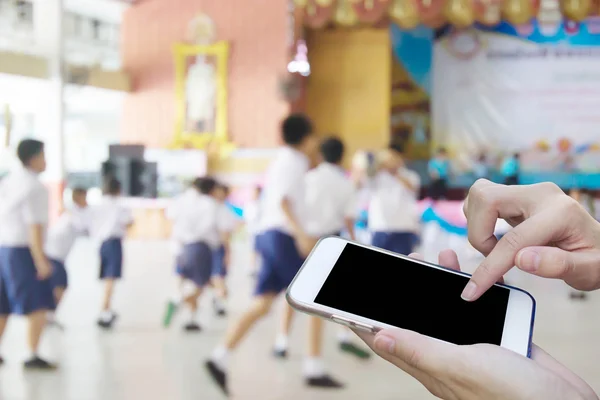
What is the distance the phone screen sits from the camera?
70 centimetres

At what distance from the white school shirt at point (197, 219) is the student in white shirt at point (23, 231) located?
780 millimetres

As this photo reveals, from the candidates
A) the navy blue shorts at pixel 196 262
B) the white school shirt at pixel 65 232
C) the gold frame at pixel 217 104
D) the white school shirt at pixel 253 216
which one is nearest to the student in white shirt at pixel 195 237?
the navy blue shorts at pixel 196 262

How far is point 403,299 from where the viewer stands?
0.73 metres

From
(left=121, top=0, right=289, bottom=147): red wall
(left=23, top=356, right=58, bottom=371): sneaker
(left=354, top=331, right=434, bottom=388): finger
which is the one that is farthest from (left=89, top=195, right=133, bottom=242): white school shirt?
(left=121, top=0, right=289, bottom=147): red wall

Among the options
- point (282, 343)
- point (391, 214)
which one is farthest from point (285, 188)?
point (391, 214)

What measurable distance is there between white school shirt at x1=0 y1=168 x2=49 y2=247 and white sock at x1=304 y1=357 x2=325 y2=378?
110 cm

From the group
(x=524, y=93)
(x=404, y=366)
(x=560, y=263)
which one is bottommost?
(x=404, y=366)

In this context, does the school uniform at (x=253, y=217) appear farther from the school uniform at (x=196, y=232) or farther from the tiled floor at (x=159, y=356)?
the school uniform at (x=196, y=232)

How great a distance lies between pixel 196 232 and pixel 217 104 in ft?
12.3

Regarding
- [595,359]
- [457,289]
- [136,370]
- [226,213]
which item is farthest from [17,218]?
[595,359]

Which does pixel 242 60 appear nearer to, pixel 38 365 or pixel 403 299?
pixel 38 365

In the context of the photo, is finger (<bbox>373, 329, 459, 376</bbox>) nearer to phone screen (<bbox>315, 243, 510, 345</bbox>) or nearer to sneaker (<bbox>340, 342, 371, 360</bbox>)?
phone screen (<bbox>315, 243, 510, 345</bbox>)

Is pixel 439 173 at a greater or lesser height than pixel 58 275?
greater

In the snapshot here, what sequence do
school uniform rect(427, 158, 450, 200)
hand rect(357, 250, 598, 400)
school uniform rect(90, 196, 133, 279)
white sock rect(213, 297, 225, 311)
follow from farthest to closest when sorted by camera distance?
school uniform rect(427, 158, 450, 200) → white sock rect(213, 297, 225, 311) → school uniform rect(90, 196, 133, 279) → hand rect(357, 250, 598, 400)
